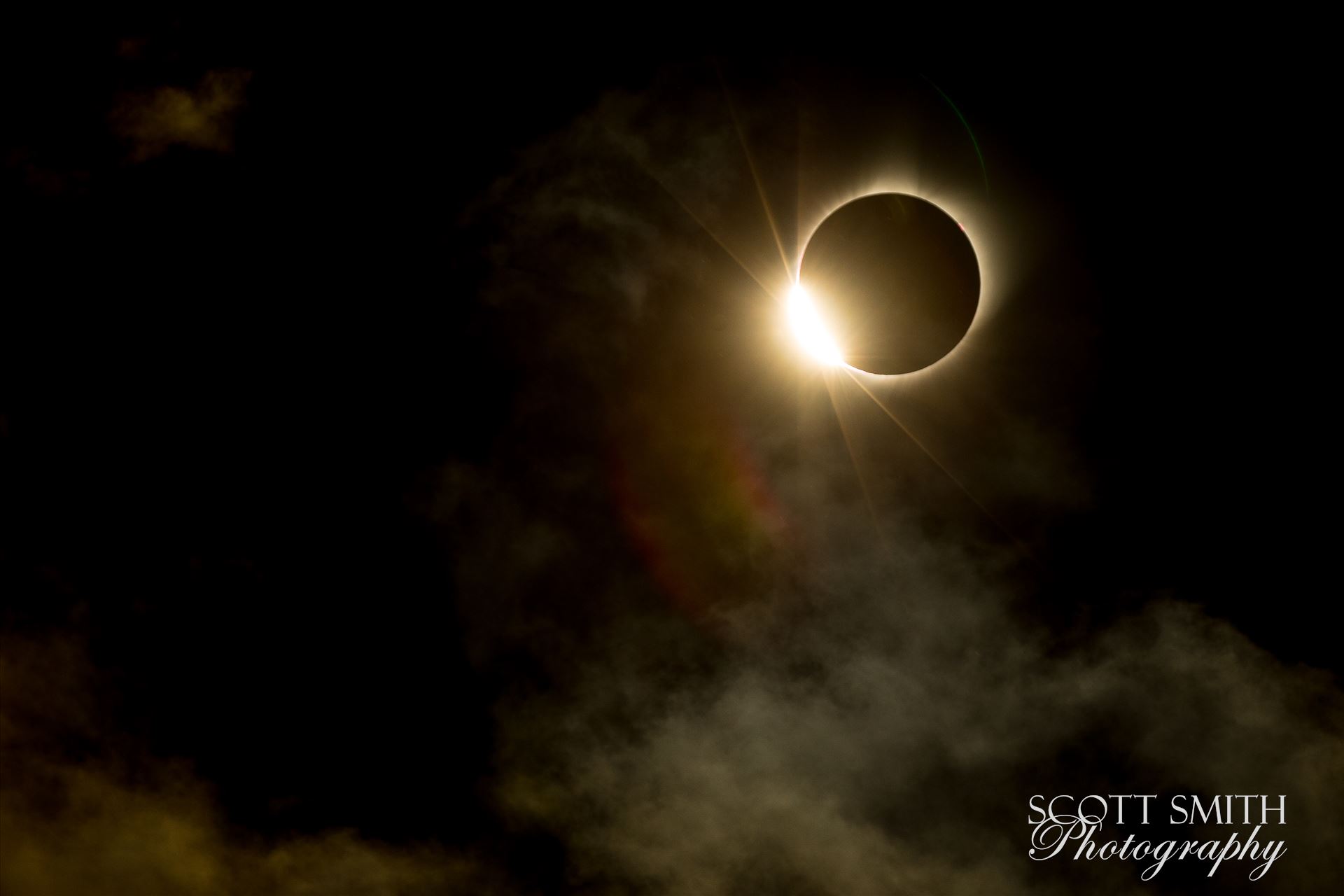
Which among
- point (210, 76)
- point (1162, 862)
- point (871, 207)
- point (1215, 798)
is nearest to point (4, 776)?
point (210, 76)

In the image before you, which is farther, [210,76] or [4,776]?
[4,776]

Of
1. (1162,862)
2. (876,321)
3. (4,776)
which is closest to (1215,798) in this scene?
(1162,862)

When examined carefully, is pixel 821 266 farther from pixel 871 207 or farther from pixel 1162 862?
pixel 1162 862

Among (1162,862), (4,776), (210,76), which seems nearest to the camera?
(210,76)

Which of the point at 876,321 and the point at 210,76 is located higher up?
the point at 210,76

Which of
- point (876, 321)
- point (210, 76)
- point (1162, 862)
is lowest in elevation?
point (1162, 862)

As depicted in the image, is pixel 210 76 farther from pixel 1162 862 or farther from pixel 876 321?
pixel 1162 862

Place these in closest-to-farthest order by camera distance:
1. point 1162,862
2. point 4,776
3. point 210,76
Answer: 1. point 210,76
2. point 1162,862
3. point 4,776

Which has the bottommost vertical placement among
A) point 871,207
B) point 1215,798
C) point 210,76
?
point 1215,798

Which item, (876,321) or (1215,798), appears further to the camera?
(1215,798)
